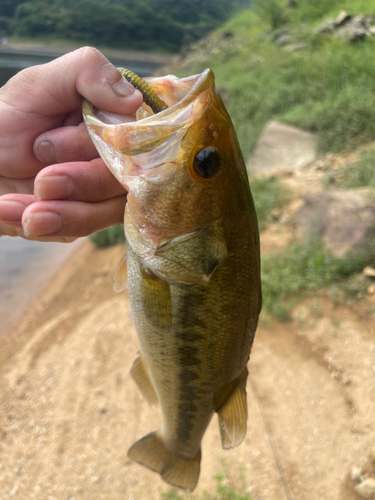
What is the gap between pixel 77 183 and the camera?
138cm

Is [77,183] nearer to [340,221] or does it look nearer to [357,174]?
[340,221]

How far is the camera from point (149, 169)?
44.1 inches

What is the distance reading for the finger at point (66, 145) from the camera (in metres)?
1.52

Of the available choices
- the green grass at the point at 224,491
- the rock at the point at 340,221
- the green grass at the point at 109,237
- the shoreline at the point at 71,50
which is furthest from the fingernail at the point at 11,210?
the shoreline at the point at 71,50

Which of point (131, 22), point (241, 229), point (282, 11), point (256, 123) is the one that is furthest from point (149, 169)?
point (131, 22)

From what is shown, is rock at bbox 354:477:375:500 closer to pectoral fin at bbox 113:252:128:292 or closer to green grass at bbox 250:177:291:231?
pectoral fin at bbox 113:252:128:292

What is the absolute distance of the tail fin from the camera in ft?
6.03

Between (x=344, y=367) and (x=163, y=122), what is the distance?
10.7 ft

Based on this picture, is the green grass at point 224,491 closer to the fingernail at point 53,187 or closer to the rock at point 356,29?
the fingernail at point 53,187

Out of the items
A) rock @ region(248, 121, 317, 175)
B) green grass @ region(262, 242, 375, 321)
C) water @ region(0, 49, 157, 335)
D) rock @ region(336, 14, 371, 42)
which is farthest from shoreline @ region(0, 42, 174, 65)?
green grass @ region(262, 242, 375, 321)

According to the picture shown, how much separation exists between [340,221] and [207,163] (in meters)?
3.87

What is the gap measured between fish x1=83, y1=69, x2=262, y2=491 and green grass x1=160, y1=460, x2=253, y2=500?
1488 mm

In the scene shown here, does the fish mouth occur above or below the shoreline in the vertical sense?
above

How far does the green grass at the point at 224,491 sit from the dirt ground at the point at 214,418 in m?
0.05
